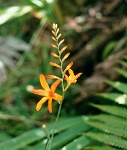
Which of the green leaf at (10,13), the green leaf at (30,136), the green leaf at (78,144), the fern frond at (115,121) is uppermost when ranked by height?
the green leaf at (10,13)

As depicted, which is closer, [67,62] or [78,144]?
[78,144]

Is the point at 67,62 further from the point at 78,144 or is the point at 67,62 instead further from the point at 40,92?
the point at 40,92

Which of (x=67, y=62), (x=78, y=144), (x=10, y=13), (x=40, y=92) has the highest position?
(x=10, y=13)

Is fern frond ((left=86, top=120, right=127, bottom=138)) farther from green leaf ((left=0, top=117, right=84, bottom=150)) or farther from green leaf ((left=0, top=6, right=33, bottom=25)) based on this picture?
green leaf ((left=0, top=6, right=33, bottom=25))

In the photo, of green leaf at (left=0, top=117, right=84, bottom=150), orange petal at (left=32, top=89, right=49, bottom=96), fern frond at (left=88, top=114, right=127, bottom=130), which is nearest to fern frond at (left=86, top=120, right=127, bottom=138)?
fern frond at (left=88, top=114, right=127, bottom=130)

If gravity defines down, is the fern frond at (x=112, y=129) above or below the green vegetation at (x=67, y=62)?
below

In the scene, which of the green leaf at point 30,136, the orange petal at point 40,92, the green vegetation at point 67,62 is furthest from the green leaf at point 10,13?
the orange petal at point 40,92

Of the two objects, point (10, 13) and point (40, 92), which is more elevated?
point (10, 13)

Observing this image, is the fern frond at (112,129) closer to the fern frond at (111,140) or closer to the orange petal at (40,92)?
the fern frond at (111,140)

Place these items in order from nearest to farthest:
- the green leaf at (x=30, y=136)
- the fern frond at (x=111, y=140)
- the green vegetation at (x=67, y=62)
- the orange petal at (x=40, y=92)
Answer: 1. the orange petal at (x=40, y=92)
2. the fern frond at (x=111, y=140)
3. the green leaf at (x=30, y=136)
4. the green vegetation at (x=67, y=62)

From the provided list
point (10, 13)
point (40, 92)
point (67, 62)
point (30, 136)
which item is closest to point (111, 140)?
point (30, 136)

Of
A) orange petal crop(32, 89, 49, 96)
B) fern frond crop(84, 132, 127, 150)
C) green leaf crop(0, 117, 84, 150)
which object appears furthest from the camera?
green leaf crop(0, 117, 84, 150)
